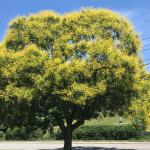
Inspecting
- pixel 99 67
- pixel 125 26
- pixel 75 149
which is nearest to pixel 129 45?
pixel 125 26

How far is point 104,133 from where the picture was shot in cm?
5184

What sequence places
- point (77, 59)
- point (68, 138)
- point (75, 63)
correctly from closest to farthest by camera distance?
point (75, 63), point (77, 59), point (68, 138)

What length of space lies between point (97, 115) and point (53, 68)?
4.20 metres

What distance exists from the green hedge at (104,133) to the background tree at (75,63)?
2363cm

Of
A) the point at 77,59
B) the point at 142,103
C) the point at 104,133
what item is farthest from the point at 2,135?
the point at 77,59

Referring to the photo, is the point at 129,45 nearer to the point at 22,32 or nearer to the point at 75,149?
the point at 22,32

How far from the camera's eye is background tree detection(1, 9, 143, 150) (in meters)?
25.0

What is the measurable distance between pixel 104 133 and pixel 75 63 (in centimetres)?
2762

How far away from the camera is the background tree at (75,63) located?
81.9ft

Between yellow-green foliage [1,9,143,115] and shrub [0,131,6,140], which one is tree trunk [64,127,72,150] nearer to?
yellow-green foliage [1,9,143,115]

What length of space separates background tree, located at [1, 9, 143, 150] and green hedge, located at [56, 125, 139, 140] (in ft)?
77.5

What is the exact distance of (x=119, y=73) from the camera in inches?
984

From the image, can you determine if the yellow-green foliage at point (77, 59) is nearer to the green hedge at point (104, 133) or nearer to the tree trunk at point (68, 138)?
the tree trunk at point (68, 138)

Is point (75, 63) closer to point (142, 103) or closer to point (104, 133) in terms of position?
point (142, 103)
